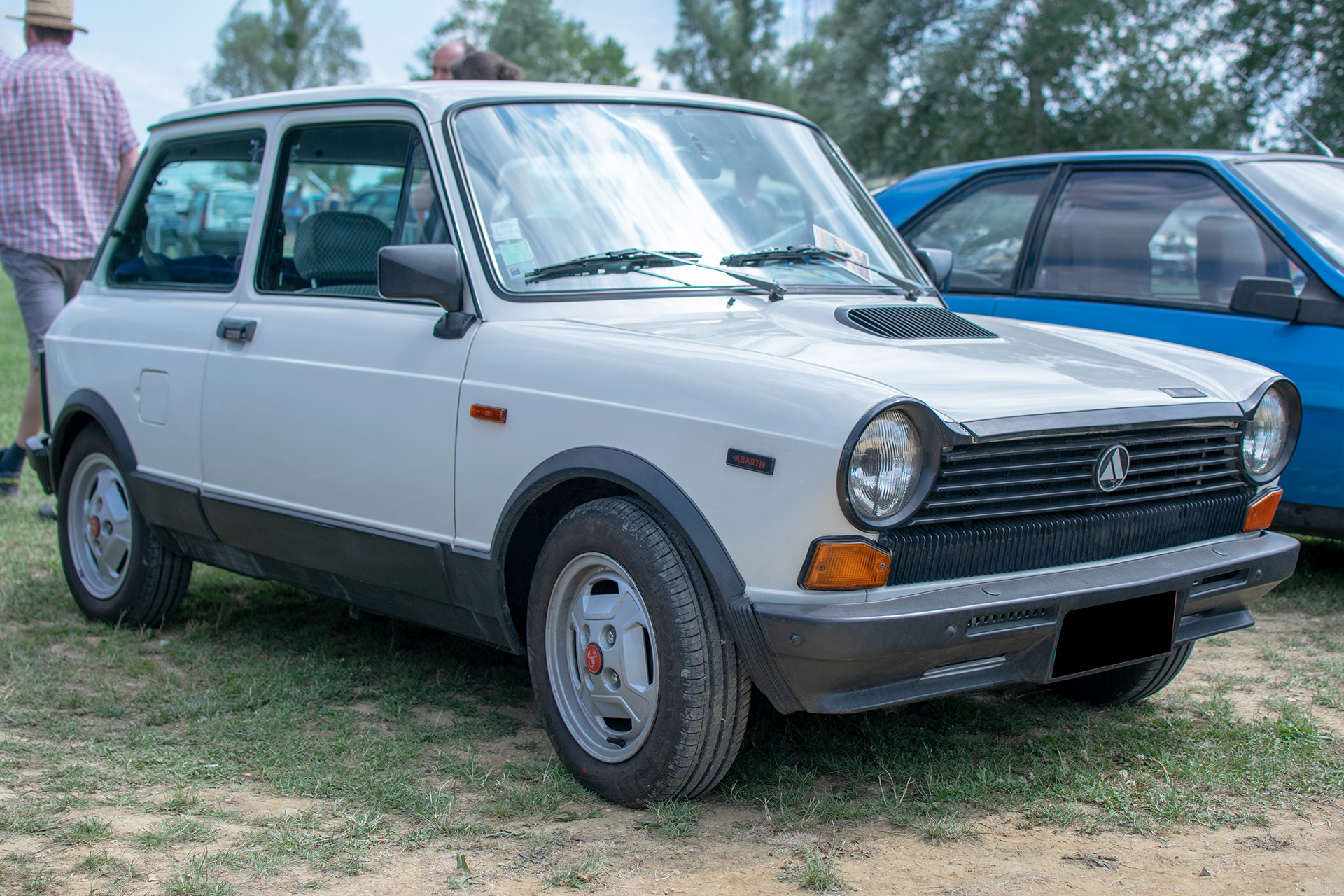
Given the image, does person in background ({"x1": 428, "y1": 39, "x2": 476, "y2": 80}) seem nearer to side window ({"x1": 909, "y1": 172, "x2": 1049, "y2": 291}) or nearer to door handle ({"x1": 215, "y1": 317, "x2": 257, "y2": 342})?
side window ({"x1": 909, "y1": 172, "x2": 1049, "y2": 291})

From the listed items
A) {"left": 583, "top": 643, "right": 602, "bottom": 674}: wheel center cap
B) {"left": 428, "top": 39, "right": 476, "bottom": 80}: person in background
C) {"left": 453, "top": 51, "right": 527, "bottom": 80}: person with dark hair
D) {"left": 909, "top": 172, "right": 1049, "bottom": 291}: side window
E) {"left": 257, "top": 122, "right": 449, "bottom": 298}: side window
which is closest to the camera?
{"left": 583, "top": 643, "right": 602, "bottom": 674}: wheel center cap

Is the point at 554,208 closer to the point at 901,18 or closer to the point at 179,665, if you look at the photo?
the point at 179,665

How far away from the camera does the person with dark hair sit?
6.02m

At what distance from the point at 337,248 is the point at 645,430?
5.58 ft

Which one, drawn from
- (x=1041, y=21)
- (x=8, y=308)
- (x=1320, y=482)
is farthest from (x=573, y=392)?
(x=1041, y=21)

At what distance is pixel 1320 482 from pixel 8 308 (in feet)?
64.4

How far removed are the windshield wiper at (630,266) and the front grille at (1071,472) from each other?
1009 mm

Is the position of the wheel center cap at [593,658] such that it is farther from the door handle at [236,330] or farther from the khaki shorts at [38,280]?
the khaki shorts at [38,280]

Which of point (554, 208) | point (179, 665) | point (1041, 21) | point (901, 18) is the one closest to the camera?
point (554, 208)

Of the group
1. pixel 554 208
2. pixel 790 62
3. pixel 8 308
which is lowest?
pixel 8 308

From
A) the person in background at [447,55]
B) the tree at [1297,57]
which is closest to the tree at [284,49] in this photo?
the tree at [1297,57]

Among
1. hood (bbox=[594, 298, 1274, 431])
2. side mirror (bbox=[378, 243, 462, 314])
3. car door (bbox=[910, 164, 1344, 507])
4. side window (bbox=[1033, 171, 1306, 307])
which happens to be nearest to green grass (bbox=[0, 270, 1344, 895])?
car door (bbox=[910, 164, 1344, 507])

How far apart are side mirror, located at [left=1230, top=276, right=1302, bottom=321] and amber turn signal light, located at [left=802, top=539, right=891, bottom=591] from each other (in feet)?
9.52

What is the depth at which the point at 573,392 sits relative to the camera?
2.99 m
